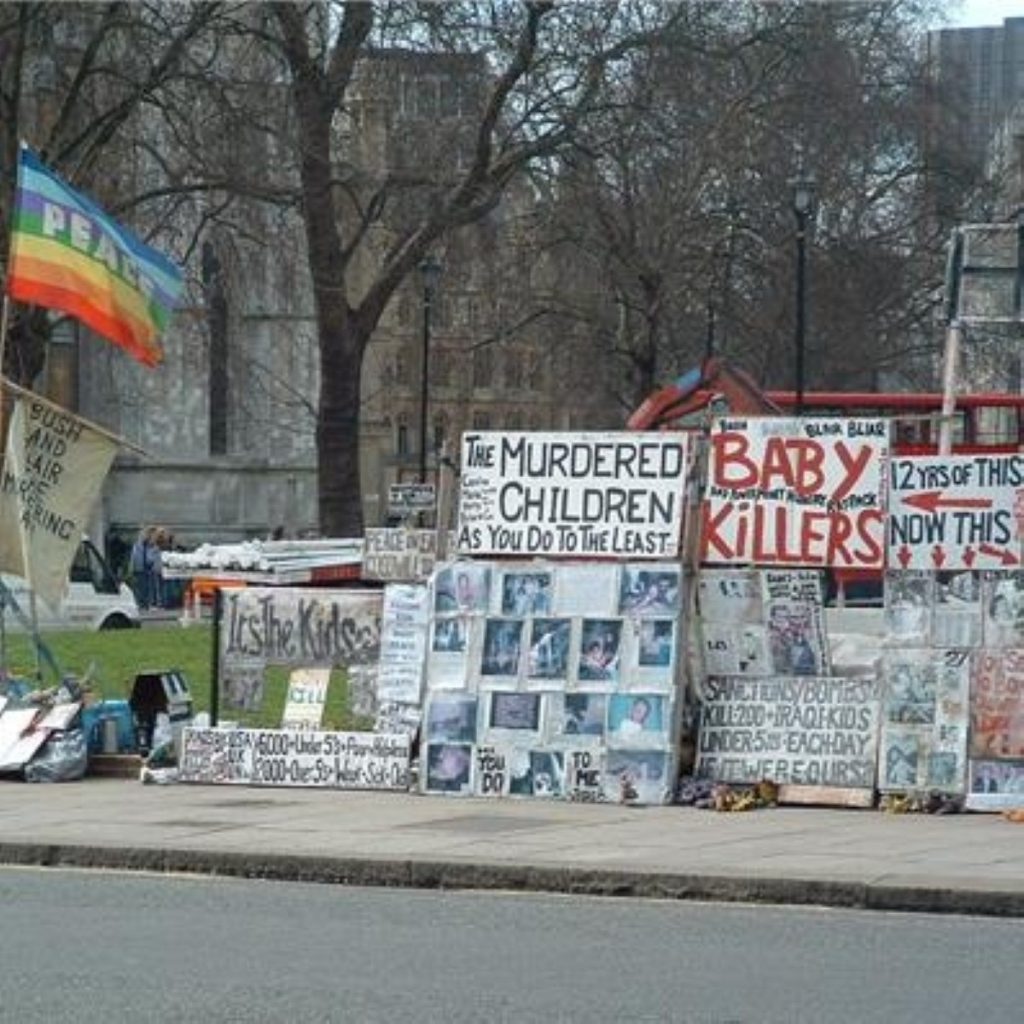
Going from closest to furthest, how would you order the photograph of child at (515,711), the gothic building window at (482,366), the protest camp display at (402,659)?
the photograph of child at (515,711)
the protest camp display at (402,659)
the gothic building window at (482,366)

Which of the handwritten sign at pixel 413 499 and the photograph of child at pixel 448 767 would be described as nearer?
the photograph of child at pixel 448 767

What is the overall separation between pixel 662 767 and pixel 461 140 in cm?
2352

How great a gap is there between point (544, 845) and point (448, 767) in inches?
97.3

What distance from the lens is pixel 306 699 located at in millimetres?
16375

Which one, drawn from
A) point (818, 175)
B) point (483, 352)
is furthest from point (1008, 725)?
point (483, 352)

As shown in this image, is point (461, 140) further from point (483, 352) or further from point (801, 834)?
point (801, 834)

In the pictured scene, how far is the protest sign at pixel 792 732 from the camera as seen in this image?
14.6m

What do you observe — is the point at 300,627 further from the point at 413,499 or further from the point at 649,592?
the point at 413,499

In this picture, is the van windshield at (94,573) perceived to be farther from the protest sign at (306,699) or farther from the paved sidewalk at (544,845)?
the paved sidewalk at (544,845)

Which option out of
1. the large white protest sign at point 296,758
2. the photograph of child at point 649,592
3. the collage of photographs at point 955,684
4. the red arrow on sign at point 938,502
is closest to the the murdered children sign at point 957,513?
the red arrow on sign at point 938,502

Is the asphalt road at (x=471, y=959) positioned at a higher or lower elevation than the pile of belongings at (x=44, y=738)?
lower

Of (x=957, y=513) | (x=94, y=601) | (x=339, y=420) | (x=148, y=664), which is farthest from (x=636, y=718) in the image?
(x=339, y=420)

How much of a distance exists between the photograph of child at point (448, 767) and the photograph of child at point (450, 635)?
25.1 inches

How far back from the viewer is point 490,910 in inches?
451
